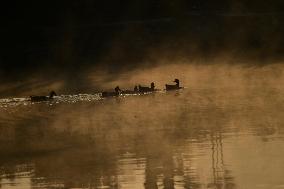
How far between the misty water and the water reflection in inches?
0.7

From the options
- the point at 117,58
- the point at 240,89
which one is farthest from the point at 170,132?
the point at 117,58

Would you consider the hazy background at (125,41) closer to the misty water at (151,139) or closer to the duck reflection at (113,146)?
the misty water at (151,139)

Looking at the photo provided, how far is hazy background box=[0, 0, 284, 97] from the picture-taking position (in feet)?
94.1

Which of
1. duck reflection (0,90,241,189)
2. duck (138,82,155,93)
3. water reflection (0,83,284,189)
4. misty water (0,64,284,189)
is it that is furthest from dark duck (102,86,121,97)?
duck reflection (0,90,241,189)

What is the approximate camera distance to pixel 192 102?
20828mm

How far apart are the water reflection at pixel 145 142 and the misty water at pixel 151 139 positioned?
0.06 feet

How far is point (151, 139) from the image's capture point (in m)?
16.0

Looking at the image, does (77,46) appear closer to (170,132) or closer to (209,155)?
(170,132)

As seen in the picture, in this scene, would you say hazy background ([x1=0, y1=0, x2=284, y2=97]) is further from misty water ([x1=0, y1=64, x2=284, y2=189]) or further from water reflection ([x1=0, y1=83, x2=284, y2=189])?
water reflection ([x1=0, y1=83, x2=284, y2=189])

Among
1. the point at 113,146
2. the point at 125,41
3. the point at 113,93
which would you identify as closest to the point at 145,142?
the point at 113,146

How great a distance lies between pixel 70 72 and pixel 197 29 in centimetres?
1042

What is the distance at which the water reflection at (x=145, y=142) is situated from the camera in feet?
42.0

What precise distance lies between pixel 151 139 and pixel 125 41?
2338 cm

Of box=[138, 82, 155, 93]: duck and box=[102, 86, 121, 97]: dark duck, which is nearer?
box=[102, 86, 121, 97]: dark duck
